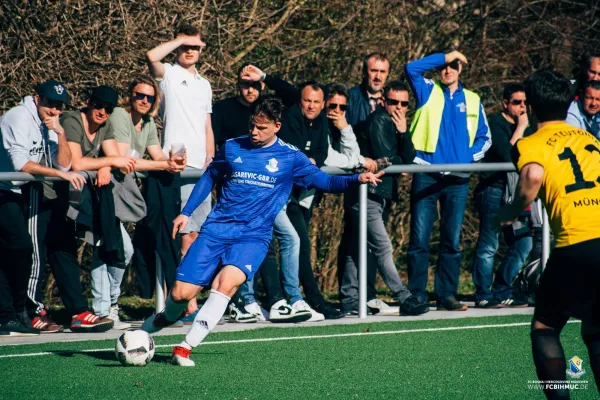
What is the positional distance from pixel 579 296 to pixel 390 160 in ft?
14.7

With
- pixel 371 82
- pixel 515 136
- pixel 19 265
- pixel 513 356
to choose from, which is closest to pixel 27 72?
pixel 19 265

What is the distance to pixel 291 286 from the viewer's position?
938 centimetres


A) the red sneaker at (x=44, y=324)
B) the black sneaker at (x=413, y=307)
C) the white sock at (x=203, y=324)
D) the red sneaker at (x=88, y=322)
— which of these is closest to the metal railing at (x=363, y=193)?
the black sneaker at (x=413, y=307)

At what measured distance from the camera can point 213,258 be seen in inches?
303

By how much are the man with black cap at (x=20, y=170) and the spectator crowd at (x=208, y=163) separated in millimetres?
12

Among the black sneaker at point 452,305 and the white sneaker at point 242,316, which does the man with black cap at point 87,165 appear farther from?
the black sneaker at point 452,305

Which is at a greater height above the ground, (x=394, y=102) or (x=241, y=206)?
(x=394, y=102)

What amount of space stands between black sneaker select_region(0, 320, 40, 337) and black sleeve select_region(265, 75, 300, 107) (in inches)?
127

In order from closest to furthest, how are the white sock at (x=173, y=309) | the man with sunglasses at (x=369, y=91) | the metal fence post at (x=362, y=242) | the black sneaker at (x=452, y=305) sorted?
the white sock at (x=173, y=309) < the metal fence post at (x=362, y=242) < the man with sunglasses at (x=369, y=91) < the black sneaker at (x=452, y=305)

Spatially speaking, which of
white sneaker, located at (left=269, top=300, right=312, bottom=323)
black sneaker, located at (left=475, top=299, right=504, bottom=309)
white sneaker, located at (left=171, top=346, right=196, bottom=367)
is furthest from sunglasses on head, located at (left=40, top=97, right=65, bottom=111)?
black sneaker, located at (left=475, top=299, right=504, bottom=309)

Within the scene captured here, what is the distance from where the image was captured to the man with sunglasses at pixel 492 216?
10.3 metres

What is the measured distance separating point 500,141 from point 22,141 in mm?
4746

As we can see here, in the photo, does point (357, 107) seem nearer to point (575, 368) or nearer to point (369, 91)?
point (369, 91)

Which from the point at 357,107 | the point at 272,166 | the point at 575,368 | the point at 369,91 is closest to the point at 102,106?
the point at 272,166
